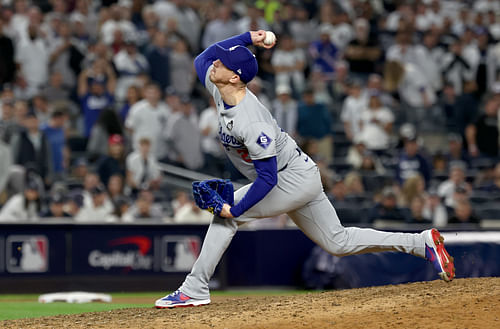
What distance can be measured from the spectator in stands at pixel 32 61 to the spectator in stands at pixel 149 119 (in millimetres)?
1823

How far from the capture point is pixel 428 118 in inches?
680

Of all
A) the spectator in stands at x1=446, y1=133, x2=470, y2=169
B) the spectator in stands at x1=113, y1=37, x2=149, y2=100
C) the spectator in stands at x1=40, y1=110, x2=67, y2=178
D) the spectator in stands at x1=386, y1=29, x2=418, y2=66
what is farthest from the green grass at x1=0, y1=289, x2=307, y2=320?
the spectator in stands at x1=386, y1=29, x2=418, y2=66

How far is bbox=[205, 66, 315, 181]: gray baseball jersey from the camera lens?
6422 mm

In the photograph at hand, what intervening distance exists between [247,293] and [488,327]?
21.4ft

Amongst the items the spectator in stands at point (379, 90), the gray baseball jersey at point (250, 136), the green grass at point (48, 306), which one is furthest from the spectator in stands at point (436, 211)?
the gray baseball jersey at point (250, 136)

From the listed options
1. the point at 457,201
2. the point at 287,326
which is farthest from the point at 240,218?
the point at 457,201

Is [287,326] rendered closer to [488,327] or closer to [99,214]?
[488,327]

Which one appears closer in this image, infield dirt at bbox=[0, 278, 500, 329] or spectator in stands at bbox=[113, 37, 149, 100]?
infield dirt at bbox=[0, 278, 500, 329]

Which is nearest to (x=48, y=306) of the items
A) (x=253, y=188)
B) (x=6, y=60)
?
(x=253, y=188)

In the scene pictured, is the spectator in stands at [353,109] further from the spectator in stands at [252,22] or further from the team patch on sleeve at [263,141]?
the team patch on sleeve at [263,141]

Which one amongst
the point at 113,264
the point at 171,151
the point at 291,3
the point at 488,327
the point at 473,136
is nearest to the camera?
the point at 488,327

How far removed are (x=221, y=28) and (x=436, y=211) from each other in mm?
5175

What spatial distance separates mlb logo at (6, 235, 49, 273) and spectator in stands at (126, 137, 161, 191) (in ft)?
6.56

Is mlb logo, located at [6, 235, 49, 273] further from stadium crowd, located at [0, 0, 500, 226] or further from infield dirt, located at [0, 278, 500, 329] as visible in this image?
infield dirt, located at [0, 278, 500, 329]
